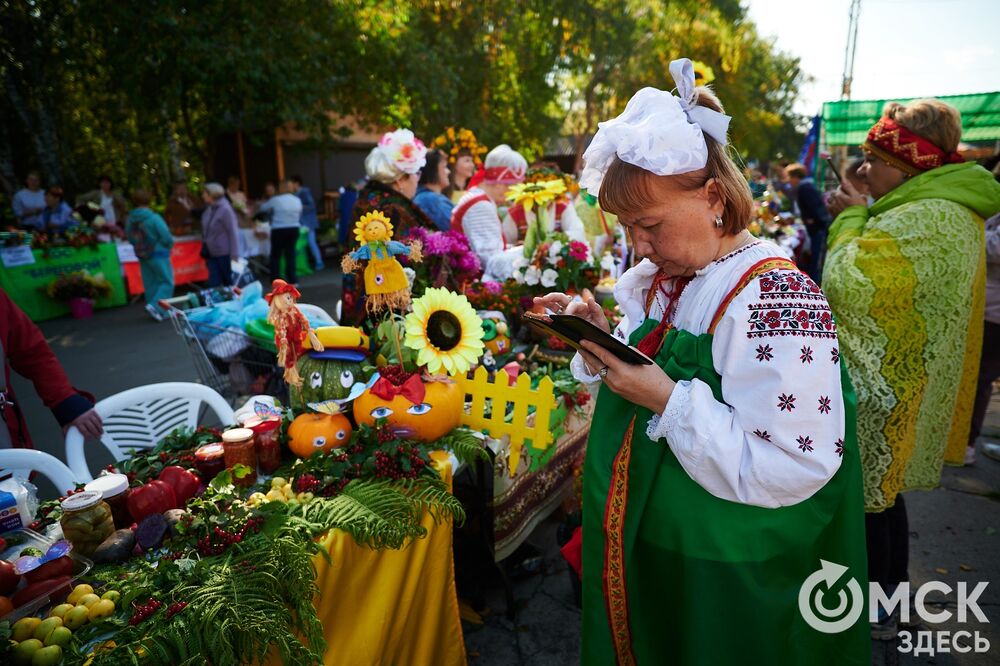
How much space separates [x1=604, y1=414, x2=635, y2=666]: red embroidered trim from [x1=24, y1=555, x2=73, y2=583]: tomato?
1.35 metres

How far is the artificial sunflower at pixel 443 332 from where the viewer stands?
6.56ft

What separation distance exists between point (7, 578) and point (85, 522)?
20cm

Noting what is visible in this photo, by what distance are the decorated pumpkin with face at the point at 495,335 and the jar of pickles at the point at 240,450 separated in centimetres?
125

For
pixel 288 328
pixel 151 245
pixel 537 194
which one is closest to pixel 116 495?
pixel 288 328

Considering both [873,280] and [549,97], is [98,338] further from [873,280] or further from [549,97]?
[549,97]

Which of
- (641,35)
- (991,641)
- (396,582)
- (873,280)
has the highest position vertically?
(641,35)

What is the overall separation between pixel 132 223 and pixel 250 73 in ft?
10.9

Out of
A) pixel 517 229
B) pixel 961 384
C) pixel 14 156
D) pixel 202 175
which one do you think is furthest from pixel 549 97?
pixel 961 384

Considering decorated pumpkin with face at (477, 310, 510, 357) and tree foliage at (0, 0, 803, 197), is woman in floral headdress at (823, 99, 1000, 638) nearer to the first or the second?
decorated pumpkin with face at (477, 310, 510, 357)

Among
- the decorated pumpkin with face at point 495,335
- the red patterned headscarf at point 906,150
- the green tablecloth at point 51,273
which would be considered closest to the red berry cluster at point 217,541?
the decorated pumpkin with face at point 495,335

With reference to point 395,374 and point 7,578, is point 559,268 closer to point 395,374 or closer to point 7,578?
point 395,374

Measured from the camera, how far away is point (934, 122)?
6.74 ft

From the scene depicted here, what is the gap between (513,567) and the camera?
2971mm

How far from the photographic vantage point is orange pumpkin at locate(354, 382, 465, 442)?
206 centimetres
